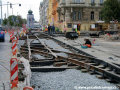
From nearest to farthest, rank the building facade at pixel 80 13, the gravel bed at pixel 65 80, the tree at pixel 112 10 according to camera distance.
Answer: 1. the gravel bed at pixel 65 80
2. the tree at pixel 112 10
3. the building facade at pixel 80 13

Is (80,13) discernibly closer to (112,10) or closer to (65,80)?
(112,10)

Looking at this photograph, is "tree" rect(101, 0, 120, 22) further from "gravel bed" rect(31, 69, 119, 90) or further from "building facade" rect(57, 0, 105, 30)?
"gravel bed" rect(31, 69, 119, 90)

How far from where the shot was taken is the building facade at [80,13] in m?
61.1

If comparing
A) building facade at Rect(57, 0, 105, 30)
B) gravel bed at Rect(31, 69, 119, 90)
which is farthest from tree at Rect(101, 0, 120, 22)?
gravel bed at Rect(31, 69, 119, 90)

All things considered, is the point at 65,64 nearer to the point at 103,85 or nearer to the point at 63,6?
the point at 103,85

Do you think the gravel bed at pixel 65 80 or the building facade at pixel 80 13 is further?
the building facade at pixel 80 13

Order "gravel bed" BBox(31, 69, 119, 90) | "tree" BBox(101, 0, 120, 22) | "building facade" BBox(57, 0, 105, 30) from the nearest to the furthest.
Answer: "gravel bed" BBox(31, 69, 119, 90)
"tree" BBox(101, 0, 120, 22)
"building facade" BBox(57, 0, 105, 30)

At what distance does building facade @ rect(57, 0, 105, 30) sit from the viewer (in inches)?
2406

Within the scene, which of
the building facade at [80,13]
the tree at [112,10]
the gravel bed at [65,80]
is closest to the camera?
the gravel bed at [65,80]

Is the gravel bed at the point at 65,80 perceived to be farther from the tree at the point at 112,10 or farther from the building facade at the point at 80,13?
the building facade at the point at 80,13

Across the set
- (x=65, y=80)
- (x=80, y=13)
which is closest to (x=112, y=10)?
(x=80, y=13)

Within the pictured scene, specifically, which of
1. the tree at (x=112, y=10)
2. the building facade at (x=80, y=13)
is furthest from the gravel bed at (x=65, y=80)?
the building facade at (x=80, y=13)

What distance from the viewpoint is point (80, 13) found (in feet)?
203

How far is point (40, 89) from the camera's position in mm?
7277
